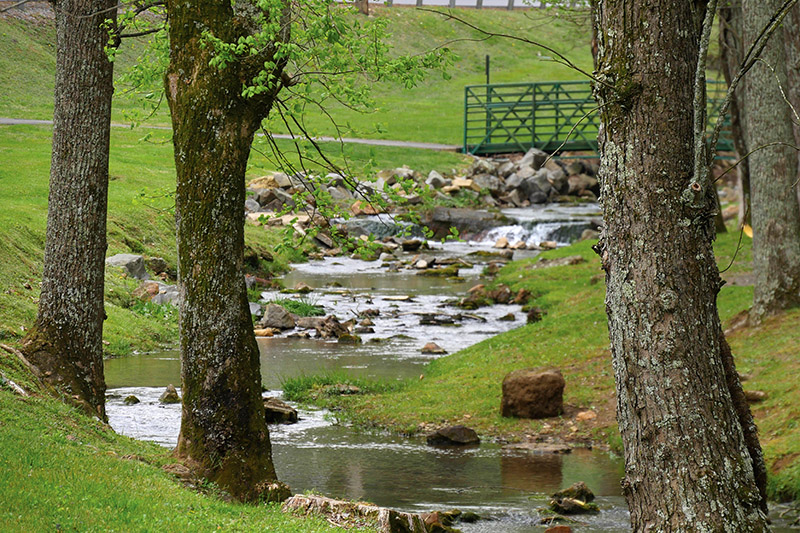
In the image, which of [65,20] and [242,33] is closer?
[242,33]

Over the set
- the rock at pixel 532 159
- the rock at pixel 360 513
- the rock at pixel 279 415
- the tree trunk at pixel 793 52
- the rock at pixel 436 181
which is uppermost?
the tree trunk at pixel 793 52

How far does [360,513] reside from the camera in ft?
25.4

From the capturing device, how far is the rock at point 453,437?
12.9 meters

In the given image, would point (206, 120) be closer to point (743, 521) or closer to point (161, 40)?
point (161, 40)

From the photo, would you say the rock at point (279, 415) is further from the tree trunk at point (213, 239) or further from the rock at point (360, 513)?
the rock at point (360, 513)

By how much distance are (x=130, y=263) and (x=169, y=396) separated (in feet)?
24.8

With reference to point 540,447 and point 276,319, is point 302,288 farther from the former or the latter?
point 540,447

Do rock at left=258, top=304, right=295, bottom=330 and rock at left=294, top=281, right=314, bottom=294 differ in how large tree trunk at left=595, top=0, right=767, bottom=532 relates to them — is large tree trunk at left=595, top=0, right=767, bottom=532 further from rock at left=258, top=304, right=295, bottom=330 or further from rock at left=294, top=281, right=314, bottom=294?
rock at left=294, top=281, right=314, bottom=294

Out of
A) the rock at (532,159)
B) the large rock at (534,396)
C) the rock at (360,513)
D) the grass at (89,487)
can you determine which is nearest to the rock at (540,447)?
the large rock at (534,396)

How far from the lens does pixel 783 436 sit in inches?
437

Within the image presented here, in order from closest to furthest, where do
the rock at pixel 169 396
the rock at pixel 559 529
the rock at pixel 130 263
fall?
the rock at pixel 559 529 < the rock at pixel 169 396 < the rock at pixel 130 263

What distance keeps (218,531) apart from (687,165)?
3.90m

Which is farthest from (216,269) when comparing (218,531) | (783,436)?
(783,436)

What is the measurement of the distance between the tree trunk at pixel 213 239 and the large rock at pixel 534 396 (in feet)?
18.7
